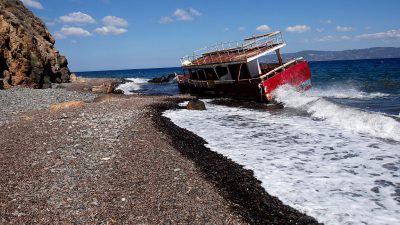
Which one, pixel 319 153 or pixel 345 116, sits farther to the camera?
pixel 345 116

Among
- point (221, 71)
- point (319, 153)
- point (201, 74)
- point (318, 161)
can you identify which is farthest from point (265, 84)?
point (318, 161)

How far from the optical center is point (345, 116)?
17.6 meters

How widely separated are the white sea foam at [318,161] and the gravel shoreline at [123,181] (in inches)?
25.9

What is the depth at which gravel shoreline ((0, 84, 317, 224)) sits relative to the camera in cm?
744

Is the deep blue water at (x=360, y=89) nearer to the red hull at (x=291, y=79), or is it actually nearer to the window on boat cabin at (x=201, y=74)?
the red hull at (x=291, y=79)

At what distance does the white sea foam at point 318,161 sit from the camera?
25.3ft

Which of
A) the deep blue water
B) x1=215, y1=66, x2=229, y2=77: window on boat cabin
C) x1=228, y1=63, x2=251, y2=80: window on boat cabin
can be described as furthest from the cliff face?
x1=228, y1=63, x2=251, y2=80: window on boat cabin

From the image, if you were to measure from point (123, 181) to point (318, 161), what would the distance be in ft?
19.6

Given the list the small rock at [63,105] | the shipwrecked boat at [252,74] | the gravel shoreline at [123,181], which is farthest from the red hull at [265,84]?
the small rock at [63,105]

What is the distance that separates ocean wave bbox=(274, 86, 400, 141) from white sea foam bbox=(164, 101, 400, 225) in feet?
0.50

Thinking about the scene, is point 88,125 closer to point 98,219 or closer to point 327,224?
point 98,219

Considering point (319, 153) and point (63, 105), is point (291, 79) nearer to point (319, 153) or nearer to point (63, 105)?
point (319, 153)

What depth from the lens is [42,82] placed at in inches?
1724

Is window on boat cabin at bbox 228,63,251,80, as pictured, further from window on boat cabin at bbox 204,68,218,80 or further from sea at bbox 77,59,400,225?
sea at bbox 77,59,400,225
